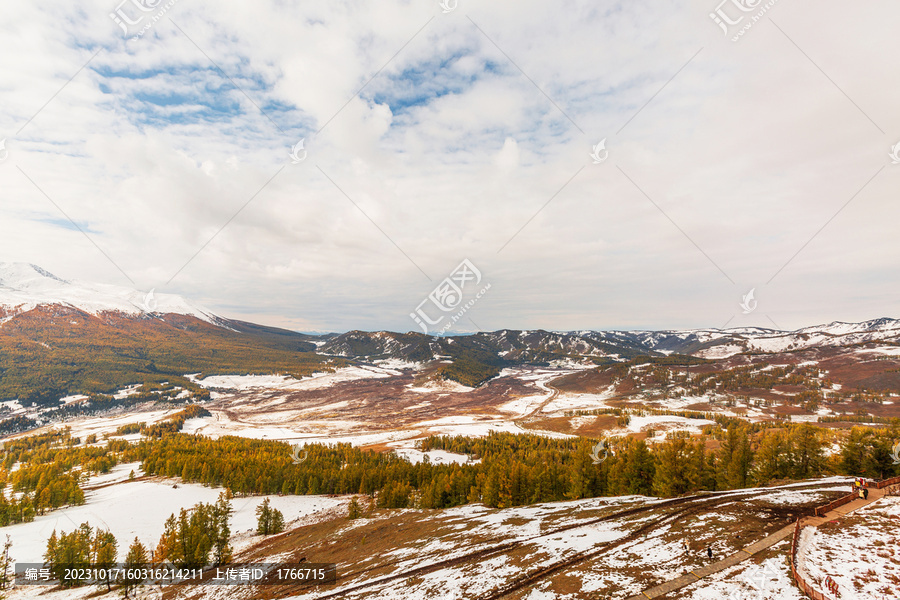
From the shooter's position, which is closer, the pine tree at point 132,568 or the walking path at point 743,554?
the walking path at point 743,554

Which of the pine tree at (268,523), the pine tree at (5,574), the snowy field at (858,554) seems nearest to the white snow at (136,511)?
the pine tree at (268,523)

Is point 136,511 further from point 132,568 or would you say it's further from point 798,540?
point 798,540

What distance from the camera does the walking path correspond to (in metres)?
25.0

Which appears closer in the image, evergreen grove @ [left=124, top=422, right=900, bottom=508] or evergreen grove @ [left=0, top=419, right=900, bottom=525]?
evergreen grove @ [left=124, top=422, right=900, bottom=508]

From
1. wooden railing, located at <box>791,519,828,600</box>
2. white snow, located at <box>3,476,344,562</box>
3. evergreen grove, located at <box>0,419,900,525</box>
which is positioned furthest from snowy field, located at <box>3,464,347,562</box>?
wooden railing, located at <box>791,519,828,600</box>

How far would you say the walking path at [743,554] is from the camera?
24969mm

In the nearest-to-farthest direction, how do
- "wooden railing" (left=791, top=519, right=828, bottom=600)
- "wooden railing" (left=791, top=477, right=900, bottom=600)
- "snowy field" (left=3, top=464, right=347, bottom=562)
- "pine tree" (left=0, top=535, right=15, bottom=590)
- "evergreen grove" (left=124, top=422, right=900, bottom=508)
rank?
"wooden railing" (left=791, top=519, right=828, bottom=600) → "wooden railing" (left=791, top=477, right=900, bottom=600) → "pine tree" (left=0, top=535, right=15, bottom=590) → "evergreen grove" (left=124, top=422, right=900, bottom=508) → "snowy field" (left=3, top=464, right=347, bottom=562)

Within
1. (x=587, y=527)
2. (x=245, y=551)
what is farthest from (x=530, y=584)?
(x=245, y=551)

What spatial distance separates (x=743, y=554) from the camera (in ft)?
92.9

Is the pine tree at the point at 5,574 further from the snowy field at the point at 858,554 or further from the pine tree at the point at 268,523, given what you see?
the snowy field at the point at 858,554

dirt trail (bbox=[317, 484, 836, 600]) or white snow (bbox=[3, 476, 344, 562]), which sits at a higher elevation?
dirt trail (bbox=[317, 484, 836, 600])

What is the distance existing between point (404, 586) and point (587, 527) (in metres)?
23.3

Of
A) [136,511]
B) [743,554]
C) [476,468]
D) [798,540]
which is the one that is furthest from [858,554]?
[136,511]

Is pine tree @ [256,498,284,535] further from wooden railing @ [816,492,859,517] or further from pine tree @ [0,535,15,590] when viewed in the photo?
wooden railing @ [816,492,859,517]
